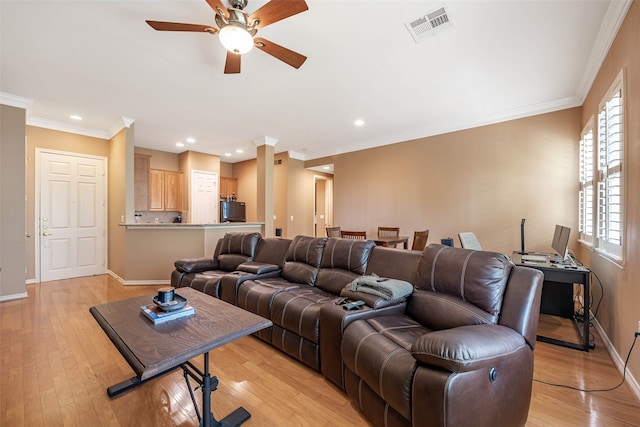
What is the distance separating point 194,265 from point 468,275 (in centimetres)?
329

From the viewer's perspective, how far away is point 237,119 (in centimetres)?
465

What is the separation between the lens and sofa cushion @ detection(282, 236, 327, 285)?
9.66 feet

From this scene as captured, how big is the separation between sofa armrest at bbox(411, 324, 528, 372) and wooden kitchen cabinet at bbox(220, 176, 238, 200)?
7.48 m

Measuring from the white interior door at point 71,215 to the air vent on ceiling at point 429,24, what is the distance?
5.95 meters

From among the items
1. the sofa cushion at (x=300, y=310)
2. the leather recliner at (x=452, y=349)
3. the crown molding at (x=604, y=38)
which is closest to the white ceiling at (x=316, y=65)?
the crown molding at (x=604, y=38)

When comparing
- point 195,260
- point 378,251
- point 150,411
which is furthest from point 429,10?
point 195,260

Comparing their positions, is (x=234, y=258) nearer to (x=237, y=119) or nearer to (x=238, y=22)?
(x=237, y=119)

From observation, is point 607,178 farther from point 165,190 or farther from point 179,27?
point 165,190

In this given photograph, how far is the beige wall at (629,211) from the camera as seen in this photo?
192cm

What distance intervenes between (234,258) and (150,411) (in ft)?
6.98

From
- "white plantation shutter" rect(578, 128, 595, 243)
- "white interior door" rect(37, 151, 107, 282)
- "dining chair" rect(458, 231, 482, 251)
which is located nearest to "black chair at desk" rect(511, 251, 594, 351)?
"dining chair" rect(458, 231, 482, 251)

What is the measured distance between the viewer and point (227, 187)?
26.4 ft

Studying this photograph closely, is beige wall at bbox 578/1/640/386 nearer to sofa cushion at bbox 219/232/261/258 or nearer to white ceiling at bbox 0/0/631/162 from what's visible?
white ceiling at bbox 0/0/631/162

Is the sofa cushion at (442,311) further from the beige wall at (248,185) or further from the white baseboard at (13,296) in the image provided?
the beige wall at (248,185)
